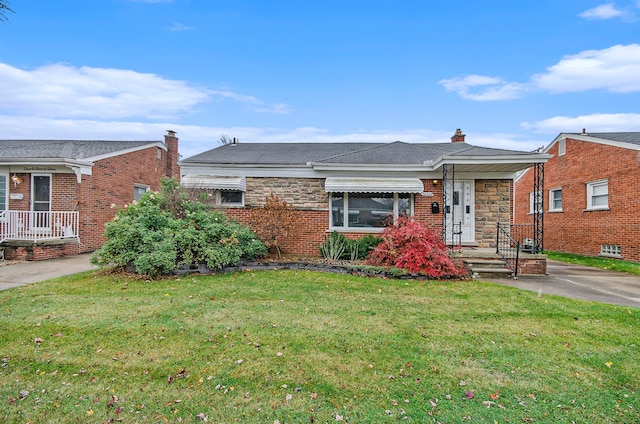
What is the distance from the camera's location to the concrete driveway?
7.52 meters

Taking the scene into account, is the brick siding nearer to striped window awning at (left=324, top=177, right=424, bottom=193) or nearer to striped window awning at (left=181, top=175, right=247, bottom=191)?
striped window awning at (left=181, top=175, right=247, bottom=191)

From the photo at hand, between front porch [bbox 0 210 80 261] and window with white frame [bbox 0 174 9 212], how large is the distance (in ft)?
3.98

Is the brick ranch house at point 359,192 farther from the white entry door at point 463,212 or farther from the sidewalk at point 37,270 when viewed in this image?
the sidewalk at point 37,270

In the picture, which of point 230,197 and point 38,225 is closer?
point 230,197

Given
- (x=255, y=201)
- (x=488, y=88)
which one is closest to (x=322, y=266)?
(x=255, y=201)

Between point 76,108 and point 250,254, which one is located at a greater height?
point 76,108

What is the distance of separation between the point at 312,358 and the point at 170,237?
6528mm

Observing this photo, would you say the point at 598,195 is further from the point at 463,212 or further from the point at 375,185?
the point at 375,185

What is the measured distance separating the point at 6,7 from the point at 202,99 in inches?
549

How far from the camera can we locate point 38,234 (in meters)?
13.0

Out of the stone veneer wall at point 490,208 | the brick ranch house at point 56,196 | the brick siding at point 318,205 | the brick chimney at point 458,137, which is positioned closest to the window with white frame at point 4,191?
the brick ranch house at point 56,196

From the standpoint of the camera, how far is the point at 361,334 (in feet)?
16.1

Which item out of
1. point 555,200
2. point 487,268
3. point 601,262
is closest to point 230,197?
point 487,268

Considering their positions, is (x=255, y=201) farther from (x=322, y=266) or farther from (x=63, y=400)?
(x=63, y=400)
